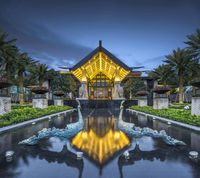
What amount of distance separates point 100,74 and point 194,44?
82.6ft

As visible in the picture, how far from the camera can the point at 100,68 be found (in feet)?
155

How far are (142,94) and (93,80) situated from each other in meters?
20.5

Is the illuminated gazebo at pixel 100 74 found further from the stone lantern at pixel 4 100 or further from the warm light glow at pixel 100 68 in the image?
the stone lantern at pixel 4 100

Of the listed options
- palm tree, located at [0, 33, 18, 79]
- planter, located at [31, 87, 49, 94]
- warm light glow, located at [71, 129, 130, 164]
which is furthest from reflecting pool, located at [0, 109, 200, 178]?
palm tree, located at [0, 33, 18, 79]

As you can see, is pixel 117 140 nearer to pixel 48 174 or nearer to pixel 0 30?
pixel 48 174

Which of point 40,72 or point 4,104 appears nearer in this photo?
point 4,104

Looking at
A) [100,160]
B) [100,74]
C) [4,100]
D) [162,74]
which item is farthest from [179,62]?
[100,160]

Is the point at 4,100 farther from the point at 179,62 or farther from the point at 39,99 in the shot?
the point at 179,62

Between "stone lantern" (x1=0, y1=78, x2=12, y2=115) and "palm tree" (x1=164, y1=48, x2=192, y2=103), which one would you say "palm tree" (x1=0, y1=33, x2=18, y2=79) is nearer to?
"stone lantern" (x1=0, y1=78, x2=12, y2=115)

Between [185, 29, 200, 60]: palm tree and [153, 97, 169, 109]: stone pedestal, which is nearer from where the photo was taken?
[153, 97, 169, 109]: stone pedestal

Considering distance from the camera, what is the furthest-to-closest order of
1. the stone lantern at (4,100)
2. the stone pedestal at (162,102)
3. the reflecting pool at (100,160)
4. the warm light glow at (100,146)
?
the stone pedestal at (162,102), the stone lantern at (4,100), the warm light glow at (100,146), the reflecting pool at (100,160)

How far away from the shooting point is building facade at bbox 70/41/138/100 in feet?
117

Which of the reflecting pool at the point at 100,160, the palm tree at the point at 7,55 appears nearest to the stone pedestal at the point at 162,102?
the reflecting pool at the point at 100,160

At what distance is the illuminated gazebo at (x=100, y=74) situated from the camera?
35.8 metres
